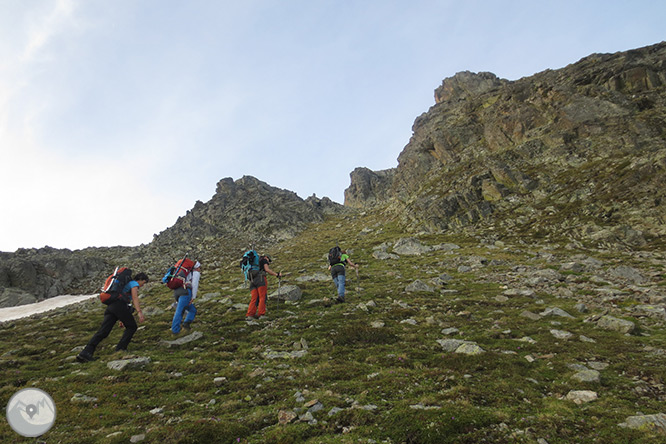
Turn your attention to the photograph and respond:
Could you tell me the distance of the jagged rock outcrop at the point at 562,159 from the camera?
88.7 feet

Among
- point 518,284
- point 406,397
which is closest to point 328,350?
point 406,397

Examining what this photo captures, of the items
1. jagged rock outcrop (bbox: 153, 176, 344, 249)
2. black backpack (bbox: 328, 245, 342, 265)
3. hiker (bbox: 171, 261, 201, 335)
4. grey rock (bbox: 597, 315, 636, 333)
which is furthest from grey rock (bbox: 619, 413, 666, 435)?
jagged rock outcrop (bbox: 153, 176, 344, 249)

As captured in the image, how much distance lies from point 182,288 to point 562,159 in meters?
46.6

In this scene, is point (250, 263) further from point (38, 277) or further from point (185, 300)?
point (38, 277)

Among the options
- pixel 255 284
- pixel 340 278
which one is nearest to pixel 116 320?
pixel 255 284

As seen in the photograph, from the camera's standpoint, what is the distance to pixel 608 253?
71.1ft

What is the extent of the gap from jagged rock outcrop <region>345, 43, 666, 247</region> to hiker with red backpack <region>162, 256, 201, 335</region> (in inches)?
1170

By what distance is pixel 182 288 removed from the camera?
43.8 ft

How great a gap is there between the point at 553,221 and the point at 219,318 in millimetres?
31823

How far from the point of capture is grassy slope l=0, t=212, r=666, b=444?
533 cm

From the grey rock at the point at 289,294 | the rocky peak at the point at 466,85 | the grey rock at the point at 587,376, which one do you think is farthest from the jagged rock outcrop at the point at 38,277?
the rocky peak at the point at 466,85

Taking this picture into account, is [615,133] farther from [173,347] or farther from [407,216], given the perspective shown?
[173,347]

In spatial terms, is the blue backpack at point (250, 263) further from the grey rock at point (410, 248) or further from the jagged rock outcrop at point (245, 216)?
the jagged rock outcrop at point (245, 216)

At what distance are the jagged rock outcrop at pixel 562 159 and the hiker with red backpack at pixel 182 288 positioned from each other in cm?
2972
